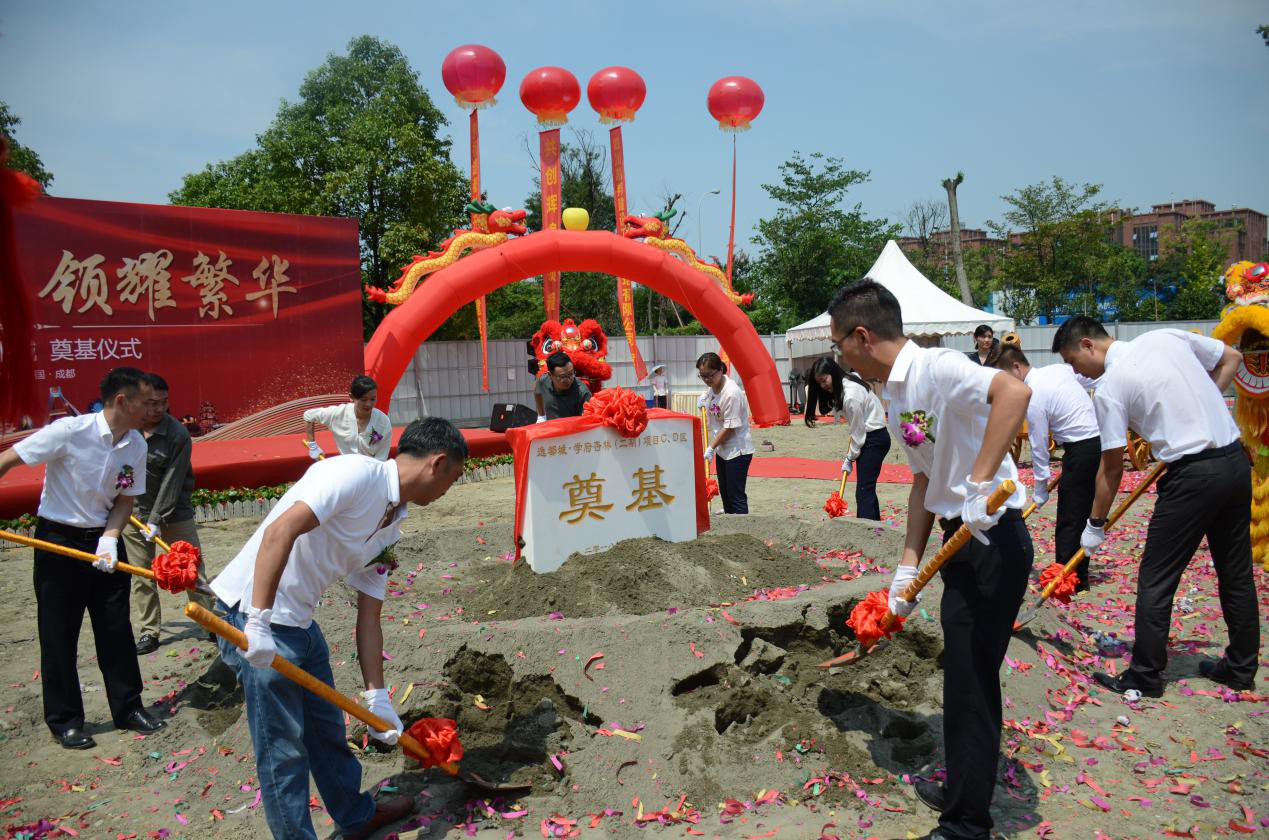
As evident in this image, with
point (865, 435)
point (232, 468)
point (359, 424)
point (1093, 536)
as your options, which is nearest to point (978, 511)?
point (1093, 536)

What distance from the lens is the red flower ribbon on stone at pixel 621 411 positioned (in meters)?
5.45

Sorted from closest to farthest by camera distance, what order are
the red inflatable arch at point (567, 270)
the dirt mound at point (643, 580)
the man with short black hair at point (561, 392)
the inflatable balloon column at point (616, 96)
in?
the dirt mound at point (643, 580)
the man with short black hair at point (561, 392)
the red inflatable arch at point (567, 270)
the inflatable balloon column at point (616, 96)

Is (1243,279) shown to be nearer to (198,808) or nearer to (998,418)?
(998,418)

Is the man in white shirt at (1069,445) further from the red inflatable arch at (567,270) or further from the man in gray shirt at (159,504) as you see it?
the red inflatable arch at (567,270)

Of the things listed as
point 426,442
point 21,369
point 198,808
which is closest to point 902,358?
point 426,442

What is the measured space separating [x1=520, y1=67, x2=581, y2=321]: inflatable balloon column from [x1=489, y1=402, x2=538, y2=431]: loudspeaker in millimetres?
2668

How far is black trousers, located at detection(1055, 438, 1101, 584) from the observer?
17.1ft

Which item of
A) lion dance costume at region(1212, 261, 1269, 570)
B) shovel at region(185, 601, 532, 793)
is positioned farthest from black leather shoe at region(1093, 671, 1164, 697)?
shovel at region(185, 601, 532, 793)

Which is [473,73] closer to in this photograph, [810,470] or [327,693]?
[810,470]

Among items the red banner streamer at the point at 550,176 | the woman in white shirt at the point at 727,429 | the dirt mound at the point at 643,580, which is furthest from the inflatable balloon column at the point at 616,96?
the dirt mound at the point at 643,580

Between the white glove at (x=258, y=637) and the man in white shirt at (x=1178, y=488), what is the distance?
11.8ft

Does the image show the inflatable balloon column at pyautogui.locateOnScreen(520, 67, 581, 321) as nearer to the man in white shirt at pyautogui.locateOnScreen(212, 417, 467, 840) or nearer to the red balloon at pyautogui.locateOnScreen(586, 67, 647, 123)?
the red balloon at pyautogui.locateOnScreen(586, 67, 647, 123)

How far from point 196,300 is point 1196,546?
34.4 feet

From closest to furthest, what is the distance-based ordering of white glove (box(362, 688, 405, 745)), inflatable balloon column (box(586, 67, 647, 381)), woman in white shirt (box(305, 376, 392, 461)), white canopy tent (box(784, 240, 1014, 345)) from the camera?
1. white glove (box(362, 688, 405, 745))
2. woman in white shirt (box(305, 376, 392, 461))
3. inflatable balloon column (box(586, 67, 647, 381))
4. white canopy tent (box(784, 240, 1014, 345))
